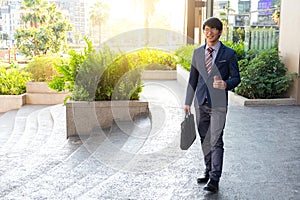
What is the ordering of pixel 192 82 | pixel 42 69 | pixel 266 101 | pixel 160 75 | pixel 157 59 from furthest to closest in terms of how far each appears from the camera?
pixel 157 59 < pixel 160 75 < pixel 42 69 < pixel 266 101 < pixel 192 82

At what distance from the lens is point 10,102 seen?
11516mm

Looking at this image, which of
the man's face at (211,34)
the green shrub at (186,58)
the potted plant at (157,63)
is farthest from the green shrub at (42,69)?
the man's face at (211,34)

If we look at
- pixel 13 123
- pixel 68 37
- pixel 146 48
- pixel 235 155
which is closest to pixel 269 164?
pixel 235 155

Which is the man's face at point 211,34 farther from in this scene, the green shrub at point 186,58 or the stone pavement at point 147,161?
the green shrub at point 186,58

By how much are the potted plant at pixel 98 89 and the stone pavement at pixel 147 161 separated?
27cm

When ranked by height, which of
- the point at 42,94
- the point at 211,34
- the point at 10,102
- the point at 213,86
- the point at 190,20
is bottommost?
the point at 10,102

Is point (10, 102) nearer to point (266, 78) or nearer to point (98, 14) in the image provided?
point (266, 78)

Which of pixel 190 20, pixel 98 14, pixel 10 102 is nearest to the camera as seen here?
pixel 10 102

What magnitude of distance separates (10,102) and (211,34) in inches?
357

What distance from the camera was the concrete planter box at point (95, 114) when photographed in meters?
6.66

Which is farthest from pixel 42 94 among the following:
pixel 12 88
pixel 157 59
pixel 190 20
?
pixel 190 20

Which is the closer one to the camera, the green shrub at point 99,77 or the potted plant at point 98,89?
the potted plant at point 98,89

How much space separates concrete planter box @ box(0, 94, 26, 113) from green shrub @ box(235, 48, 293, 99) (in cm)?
651

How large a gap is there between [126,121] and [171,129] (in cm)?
A: 91
